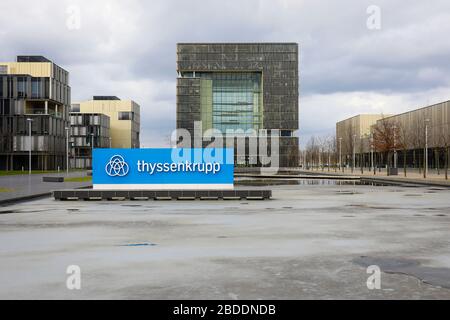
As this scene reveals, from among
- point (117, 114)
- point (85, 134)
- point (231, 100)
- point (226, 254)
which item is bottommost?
point (226, 254)

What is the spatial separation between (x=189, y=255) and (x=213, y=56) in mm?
138771

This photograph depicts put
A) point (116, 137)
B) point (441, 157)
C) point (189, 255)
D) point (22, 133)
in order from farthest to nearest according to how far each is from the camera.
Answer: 1. point (116, 137)
2. point (22, 133)
3. point (441, 157)
4. point (189, 255)

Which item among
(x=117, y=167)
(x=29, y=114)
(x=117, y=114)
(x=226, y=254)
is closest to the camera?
(x=226, y=254)

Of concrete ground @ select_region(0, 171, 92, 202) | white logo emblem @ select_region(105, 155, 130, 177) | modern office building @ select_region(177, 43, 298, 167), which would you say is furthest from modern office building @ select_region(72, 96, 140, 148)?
white logo emblem @ select_region(105, 155, 130, 177)

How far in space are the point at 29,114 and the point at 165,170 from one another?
74.9m

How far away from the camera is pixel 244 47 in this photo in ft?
475

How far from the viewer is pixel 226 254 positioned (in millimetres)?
10242

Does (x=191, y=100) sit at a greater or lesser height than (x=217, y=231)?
greater

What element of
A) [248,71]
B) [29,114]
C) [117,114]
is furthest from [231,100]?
[29,114]

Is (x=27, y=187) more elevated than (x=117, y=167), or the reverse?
(x=117, y=167)

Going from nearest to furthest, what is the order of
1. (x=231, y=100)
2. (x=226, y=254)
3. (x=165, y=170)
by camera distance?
(x=226, y=254)
(x=165, y=170)
(x=231, y=100)

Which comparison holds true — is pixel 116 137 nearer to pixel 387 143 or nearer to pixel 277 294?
pixel 387 143

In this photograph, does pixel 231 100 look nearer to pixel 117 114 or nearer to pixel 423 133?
pixel 117 114

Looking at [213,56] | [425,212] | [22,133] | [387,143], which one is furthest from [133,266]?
[213,56]
